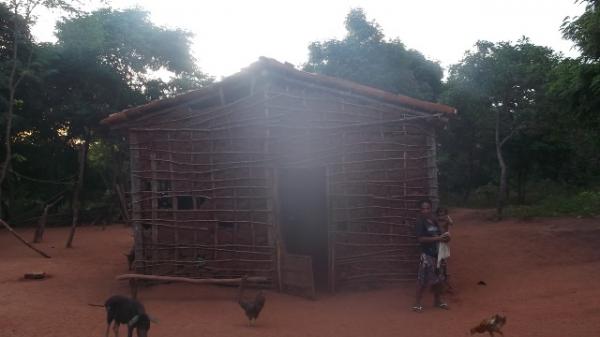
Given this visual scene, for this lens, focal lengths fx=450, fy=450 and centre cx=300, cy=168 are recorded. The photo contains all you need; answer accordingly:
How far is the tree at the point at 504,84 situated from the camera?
17000 millimetres

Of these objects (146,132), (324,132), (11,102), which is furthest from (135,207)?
(11,102)

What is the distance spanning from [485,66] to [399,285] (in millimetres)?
12830

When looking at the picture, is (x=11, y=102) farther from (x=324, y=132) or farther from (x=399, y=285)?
(x=399, y=285)

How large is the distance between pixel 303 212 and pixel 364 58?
440 inches

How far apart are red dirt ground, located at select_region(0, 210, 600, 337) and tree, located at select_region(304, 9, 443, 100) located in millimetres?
10455

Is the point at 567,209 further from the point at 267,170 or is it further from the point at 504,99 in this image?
the point at 267,170

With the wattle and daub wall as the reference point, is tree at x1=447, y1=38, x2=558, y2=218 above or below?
above

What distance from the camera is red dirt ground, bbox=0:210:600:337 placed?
19.1 ft

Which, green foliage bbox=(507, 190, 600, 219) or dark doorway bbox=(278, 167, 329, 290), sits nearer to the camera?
dark doorway bbox=(278, 167, 329, 290)

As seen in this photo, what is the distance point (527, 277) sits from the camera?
8.67 m

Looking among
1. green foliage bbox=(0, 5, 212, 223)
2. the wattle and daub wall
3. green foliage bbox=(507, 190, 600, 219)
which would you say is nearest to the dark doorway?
the wattle and daub wall

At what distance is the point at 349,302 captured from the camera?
7.24m

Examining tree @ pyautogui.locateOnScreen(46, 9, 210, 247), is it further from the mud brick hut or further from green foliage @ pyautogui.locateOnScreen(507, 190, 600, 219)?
green foliage @ pyautogui.locateOnScreen(507, 190, 600, 219)

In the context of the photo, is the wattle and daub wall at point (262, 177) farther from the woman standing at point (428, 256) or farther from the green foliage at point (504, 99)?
the green foliage at point (504, 99)
